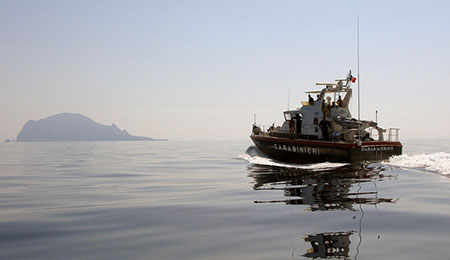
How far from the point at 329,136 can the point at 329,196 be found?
1293 centimetres

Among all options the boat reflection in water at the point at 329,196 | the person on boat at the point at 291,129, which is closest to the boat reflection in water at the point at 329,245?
the boat reflection in water at the point at 329,196

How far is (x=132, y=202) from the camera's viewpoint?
401 inches

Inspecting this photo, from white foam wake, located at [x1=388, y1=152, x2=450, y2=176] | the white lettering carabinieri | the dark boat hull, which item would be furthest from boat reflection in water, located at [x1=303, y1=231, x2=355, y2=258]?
the white lettering carabinieri

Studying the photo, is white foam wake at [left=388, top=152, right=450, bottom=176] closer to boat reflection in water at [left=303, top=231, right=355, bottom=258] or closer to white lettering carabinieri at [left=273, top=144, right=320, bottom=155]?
white lettering carabinieri at [left=273, top=144, right=320, bottom=155]

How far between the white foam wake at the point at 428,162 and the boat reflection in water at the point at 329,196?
376 centimetres

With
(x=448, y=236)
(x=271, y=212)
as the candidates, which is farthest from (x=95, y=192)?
(x=448, y=236)

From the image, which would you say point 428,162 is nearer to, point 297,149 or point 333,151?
point 333,151

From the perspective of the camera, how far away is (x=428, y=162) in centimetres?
1938

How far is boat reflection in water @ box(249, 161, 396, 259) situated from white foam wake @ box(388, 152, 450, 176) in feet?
12.3

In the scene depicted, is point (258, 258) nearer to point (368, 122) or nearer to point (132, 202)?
point (132, 202)

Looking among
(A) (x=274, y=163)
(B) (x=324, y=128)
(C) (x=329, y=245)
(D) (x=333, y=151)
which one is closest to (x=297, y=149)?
(A) (x=274, y=163)

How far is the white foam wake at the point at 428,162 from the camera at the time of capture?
56.8ft

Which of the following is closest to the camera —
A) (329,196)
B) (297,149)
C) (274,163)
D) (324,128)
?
(329,196)

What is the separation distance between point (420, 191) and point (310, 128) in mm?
13528
